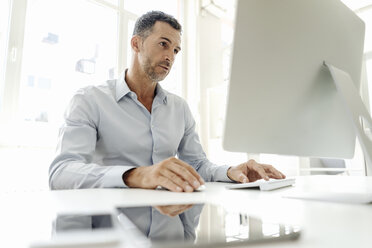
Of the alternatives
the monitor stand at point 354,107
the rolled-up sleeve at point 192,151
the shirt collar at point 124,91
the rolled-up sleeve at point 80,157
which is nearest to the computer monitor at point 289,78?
the monitor stand at point 354,107

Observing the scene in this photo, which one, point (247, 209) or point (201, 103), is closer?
point (247, 209)

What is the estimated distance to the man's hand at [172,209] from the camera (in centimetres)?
32

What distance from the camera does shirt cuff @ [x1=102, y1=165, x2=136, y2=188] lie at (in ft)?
2.07

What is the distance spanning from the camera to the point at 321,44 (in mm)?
568

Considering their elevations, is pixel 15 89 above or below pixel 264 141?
above

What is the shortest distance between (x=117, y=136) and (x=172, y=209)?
0.71m

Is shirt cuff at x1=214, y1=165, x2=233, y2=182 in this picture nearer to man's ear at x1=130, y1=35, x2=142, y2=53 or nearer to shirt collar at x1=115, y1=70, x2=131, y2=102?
shirt collar at x1=115, y1=70, x2=131, y2=102

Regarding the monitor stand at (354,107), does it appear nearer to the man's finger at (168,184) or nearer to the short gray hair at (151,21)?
the man's finger at (168,184)

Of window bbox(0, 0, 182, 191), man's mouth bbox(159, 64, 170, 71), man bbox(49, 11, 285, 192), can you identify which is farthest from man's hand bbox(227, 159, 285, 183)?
window bbox(0, 0, 182, 191)

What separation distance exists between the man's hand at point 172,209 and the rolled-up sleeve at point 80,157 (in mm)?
304

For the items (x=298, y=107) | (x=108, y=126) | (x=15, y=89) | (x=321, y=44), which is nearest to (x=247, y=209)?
(x=298, y=107)

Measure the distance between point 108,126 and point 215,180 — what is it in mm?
453

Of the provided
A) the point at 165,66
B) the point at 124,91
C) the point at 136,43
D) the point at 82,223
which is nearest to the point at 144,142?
the point at 124,91

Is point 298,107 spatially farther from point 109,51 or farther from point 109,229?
point 109,51
